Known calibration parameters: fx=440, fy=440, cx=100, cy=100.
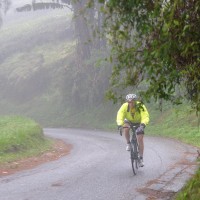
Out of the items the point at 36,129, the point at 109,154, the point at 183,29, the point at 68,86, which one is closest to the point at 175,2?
the point at 183,29

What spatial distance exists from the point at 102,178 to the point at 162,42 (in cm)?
603

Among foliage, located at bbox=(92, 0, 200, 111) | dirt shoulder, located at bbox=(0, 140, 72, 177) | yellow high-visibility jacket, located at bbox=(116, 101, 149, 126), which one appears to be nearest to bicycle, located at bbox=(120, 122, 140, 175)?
yellow high-visibility jacket, located at bbox=(116, 101, 149, 126)

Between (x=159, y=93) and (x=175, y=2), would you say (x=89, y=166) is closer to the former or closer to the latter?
(x=159, y=93)

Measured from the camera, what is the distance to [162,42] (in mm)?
5703

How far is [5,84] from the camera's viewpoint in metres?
49.3

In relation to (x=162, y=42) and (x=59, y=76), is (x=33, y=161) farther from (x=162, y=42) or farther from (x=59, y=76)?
(x=59, y=76)

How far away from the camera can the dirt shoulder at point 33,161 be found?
501 inches

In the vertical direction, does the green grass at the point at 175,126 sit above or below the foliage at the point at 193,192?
below

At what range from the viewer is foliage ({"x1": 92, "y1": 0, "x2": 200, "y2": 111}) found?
5.37 m

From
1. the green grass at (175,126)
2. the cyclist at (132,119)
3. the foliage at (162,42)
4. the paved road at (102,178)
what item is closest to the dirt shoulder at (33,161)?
the paved road at (102,178)

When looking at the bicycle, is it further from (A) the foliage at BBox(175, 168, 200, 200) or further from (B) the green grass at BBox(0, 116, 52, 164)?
(A) the foliage at BBox(175, 168, 200, 200)

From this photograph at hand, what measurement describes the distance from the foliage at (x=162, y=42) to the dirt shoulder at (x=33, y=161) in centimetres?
691

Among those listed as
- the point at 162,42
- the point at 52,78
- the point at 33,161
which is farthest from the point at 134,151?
the point at 52,78

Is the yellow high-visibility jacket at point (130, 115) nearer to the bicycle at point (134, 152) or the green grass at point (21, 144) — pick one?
the bicycle at point (134, 152)
